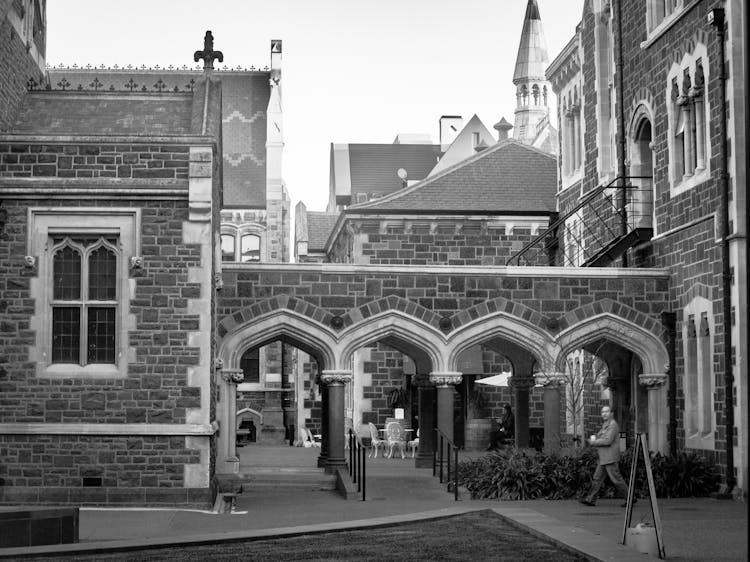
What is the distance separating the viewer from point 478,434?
35469 mm

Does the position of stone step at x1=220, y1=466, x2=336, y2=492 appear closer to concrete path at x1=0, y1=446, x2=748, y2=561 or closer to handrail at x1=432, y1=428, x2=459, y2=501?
concrete path at x1=0, y1=446, x2=748, y2=561

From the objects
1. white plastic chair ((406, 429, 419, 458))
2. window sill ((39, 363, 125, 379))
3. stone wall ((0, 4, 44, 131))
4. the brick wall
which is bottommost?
white plastic chair ((406, 429, 419, 458))

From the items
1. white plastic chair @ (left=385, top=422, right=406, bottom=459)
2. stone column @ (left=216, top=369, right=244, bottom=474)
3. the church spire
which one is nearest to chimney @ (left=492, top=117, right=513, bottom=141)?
white plastic chair @ (left=385, top=422, right=406, bottom=459)

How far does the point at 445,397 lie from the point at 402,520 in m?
8.27

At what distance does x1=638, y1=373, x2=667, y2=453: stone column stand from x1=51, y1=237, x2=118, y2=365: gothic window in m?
9.92

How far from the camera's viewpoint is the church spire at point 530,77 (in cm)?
8869

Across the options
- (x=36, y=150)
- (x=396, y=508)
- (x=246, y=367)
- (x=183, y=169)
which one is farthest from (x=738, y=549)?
(x=246, y=367)

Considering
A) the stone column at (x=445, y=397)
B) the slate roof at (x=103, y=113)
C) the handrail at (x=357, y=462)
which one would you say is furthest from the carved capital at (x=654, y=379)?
the slate roof at (x=103, y=113)

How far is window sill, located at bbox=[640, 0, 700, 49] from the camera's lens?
2373 centimetres

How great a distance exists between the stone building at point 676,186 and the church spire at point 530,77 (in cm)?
5784

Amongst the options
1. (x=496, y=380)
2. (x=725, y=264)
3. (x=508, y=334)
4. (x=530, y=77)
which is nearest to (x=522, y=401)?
(x=508, y=334)

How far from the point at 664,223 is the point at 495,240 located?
10.5m

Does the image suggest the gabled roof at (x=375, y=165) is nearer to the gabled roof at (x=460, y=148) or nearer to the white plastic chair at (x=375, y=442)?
the gabled roof at (x=460, y=148)

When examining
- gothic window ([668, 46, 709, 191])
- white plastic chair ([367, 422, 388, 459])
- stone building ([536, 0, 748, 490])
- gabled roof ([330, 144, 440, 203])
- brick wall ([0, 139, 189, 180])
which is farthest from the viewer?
gabled roof ([330, 144, 440, 203])
